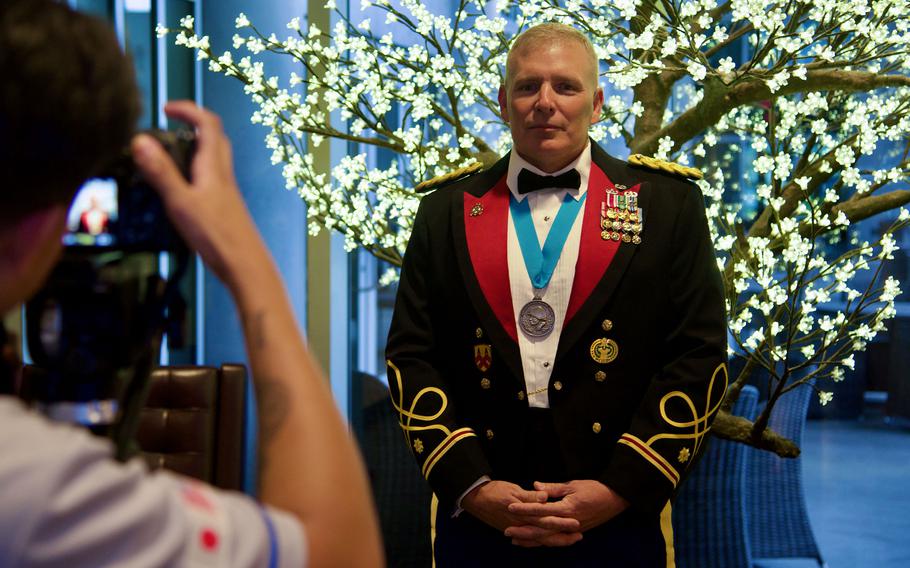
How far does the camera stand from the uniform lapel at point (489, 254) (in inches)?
71.3

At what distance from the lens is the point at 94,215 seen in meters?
0.66

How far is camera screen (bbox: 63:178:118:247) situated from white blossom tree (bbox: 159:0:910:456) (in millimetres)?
1734

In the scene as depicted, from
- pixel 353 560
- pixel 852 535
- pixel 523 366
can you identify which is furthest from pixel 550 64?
pixel 852 535

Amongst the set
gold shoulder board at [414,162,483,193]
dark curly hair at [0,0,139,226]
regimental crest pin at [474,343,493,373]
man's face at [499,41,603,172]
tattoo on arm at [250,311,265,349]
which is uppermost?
man's face at [499,41,603,172]

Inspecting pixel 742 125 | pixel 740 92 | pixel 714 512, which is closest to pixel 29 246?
pixel 740 92

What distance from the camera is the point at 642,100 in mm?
2789

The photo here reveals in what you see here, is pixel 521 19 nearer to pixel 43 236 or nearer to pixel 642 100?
pixel 642 100

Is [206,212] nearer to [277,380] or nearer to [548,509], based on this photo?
[277,380]

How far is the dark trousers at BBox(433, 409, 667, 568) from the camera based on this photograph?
5.65 ft

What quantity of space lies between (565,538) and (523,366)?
324mm

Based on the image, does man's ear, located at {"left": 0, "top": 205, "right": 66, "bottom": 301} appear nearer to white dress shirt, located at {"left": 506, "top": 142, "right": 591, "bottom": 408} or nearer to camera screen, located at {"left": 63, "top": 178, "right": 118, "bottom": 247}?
camera screen, located at {"left": 63, "top": 178, "right": 118, "bottom": 247}

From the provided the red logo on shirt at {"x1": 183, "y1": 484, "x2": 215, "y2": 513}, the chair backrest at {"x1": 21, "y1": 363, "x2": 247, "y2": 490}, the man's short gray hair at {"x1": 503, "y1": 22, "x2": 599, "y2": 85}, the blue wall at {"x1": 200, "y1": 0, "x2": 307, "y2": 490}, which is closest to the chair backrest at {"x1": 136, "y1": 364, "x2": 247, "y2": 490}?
the chair backrest at {"x1": 21, "y1": 363, "x2": 247, "y2": 490}

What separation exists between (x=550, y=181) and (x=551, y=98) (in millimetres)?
164

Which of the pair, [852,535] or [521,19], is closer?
[521,19]
